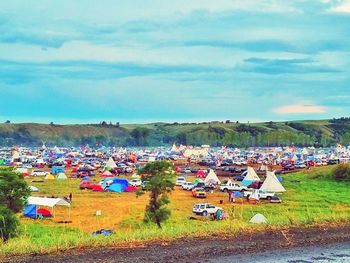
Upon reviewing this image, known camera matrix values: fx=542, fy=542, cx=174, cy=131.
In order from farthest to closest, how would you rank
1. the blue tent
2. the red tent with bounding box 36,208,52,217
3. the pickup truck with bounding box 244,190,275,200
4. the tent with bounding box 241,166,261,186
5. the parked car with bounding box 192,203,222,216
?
the tent with bounding box 241,166,261,186 < the pickup truck with bounding box 244,190,275,200 < the red tent with bounding box 36,208,52,217 < the parked car with bounding box 192,203,222,216 < the blue tent

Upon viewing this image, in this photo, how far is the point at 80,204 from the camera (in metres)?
58.5

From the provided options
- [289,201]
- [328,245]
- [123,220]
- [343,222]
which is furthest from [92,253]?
[289,201]

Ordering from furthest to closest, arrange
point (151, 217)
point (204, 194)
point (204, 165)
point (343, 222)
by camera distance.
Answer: point (204, 165), point (204, 194), point (151, 217), point (343, 222)

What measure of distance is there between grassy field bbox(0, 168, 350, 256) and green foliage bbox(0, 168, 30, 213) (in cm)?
148

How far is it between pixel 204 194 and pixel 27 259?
192ft

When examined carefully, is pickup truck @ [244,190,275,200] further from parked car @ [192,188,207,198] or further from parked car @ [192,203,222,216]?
parked car @ [192,203,222,216]

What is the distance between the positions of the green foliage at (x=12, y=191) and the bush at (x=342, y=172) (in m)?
65.4

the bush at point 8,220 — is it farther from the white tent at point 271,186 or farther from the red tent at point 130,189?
the red tent at point 130,189

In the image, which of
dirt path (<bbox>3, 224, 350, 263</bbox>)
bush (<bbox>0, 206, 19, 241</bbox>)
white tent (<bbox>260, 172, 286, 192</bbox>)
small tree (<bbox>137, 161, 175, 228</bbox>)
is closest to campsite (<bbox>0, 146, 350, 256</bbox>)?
white tent (<bbox>260, 172, 286, 192</bbox>)

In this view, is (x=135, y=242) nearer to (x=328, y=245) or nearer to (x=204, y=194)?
(x=328, y=245)

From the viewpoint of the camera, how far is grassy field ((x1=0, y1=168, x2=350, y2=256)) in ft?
37.2

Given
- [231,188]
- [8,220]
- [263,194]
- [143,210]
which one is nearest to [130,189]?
[231,188]

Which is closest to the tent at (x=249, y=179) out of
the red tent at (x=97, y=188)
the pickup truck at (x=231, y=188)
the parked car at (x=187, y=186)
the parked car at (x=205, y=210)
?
the pickup truck at (x=231, y=188)

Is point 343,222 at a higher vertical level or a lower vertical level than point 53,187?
higher
